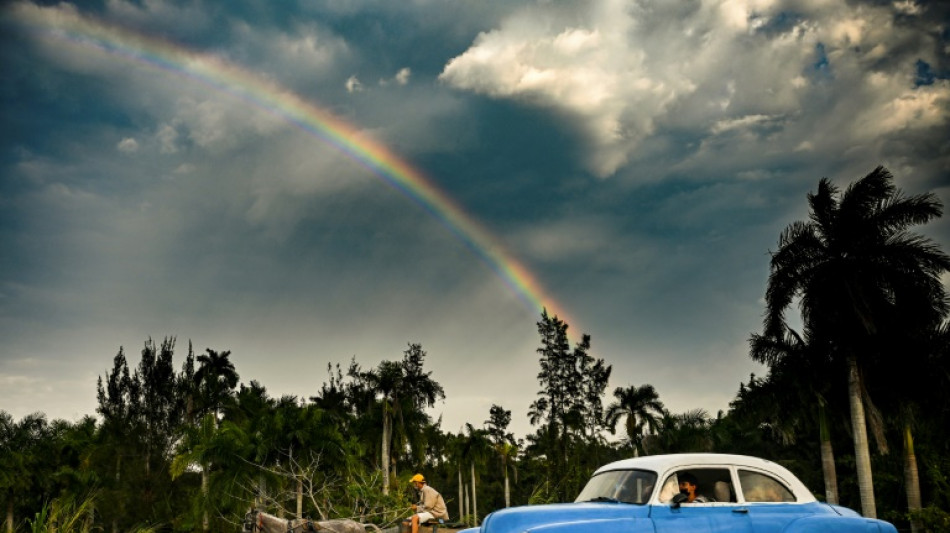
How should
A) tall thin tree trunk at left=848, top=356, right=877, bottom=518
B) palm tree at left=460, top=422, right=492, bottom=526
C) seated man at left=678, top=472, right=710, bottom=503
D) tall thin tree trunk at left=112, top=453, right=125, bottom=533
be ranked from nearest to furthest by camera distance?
seated man at left=678, top=472, right=710, bottom=503
tall thin tree trunk at left=848, top=356, right=877, bottom=518
tall thin tree trunk at left=112, top=453, right=125, bottom=533
palm tree at left=460, top=422, right=492, bottom=526

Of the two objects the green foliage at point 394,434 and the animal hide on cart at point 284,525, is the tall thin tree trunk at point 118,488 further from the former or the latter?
the animal hide on cart at point 284,525

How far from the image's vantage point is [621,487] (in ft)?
27.9

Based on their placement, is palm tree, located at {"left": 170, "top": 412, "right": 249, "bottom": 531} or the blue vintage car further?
palm tree, located at {"left": 170, "top": 412, "right": 249, "bottom": 531}

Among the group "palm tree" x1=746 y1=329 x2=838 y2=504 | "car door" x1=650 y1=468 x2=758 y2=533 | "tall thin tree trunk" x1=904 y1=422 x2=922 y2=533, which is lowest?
"tall thin tree trunk" x1=904 y1=422 x2=922 y2=533

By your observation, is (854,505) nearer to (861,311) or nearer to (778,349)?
(778,349)

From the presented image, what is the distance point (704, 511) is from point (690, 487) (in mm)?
332

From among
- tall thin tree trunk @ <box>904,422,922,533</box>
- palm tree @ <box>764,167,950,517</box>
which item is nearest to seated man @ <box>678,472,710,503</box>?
palm tree @ <box>764,167,950,517</box>

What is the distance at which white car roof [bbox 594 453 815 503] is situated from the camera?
8359mm

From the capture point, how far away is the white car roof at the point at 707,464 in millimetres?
8359

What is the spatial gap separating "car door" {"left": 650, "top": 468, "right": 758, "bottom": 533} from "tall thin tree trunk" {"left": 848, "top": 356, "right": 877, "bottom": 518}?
23276 millimetres

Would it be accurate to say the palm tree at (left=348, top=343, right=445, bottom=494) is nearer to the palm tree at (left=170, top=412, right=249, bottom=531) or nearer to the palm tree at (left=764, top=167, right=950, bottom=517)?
the palm tree at (left=170, top=412, right=249, bottom=531)

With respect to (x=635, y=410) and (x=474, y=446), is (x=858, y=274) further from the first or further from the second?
(x=474, y=446)

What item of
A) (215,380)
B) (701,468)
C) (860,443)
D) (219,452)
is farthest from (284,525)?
(215,380)

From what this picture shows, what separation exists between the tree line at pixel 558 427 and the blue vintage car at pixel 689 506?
6197mm
